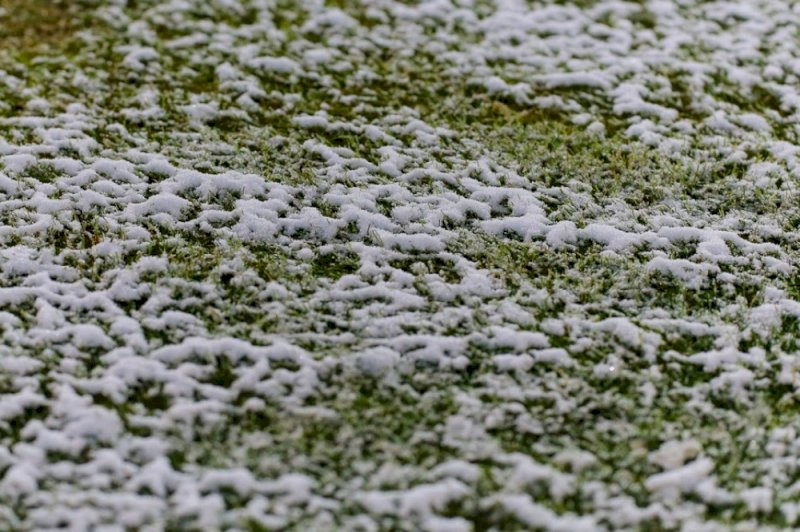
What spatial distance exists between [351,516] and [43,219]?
2.52 metres

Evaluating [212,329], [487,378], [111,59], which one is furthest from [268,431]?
[111,59]

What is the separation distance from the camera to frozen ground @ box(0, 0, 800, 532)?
331cm

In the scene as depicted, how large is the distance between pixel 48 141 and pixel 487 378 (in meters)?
3.20

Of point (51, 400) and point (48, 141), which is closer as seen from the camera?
point (51, 400)

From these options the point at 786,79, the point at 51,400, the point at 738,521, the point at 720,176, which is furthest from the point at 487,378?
the point at 786,79

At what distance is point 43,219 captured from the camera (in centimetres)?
464

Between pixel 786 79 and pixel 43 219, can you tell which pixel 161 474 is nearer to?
pixel 43 219

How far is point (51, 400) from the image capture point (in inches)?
142

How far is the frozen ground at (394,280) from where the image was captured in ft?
10.9

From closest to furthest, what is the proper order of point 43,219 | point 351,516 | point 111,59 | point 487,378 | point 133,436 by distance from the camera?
point 351,516
point 133,436
point 487,378
point 43,219
point 111,59

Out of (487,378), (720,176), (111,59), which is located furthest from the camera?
(111,59)

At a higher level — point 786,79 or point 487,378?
point 786,79

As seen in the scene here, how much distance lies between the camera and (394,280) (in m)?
4.33

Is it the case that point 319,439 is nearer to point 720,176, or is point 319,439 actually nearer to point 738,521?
point 738,521
